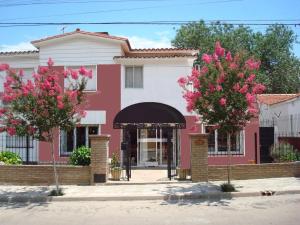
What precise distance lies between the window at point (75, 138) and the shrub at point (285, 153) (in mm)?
9467

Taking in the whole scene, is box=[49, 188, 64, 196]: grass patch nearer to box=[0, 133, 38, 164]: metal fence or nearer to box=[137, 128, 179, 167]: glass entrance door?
box=[137, 128, 179, 167]: glass entrance door

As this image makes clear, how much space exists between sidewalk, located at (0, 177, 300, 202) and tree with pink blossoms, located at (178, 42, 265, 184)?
7.25 feet

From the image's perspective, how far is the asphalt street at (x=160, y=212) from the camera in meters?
10.9

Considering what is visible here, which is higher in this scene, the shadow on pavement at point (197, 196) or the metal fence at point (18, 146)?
the metal fence at point (18, 146)

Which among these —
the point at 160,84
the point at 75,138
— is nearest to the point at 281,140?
the point at 160,84

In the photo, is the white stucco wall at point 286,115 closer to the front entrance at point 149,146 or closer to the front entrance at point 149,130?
the front entrance at point 149,146

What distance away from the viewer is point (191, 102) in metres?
15.5

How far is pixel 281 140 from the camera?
89.1 feet

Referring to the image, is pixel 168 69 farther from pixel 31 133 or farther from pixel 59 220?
pixel 59 220

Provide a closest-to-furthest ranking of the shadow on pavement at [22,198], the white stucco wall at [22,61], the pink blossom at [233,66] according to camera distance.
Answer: the shadow on pavement at [22,198] → the pink blossom at [233,66] → the white stucco wall at [22,61]

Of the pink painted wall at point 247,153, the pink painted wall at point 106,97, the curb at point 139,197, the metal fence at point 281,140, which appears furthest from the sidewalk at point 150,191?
the pink painted wall at point 106,97

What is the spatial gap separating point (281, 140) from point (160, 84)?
27.6 ft

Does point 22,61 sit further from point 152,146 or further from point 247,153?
point 247,153

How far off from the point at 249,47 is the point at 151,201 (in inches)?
1579
